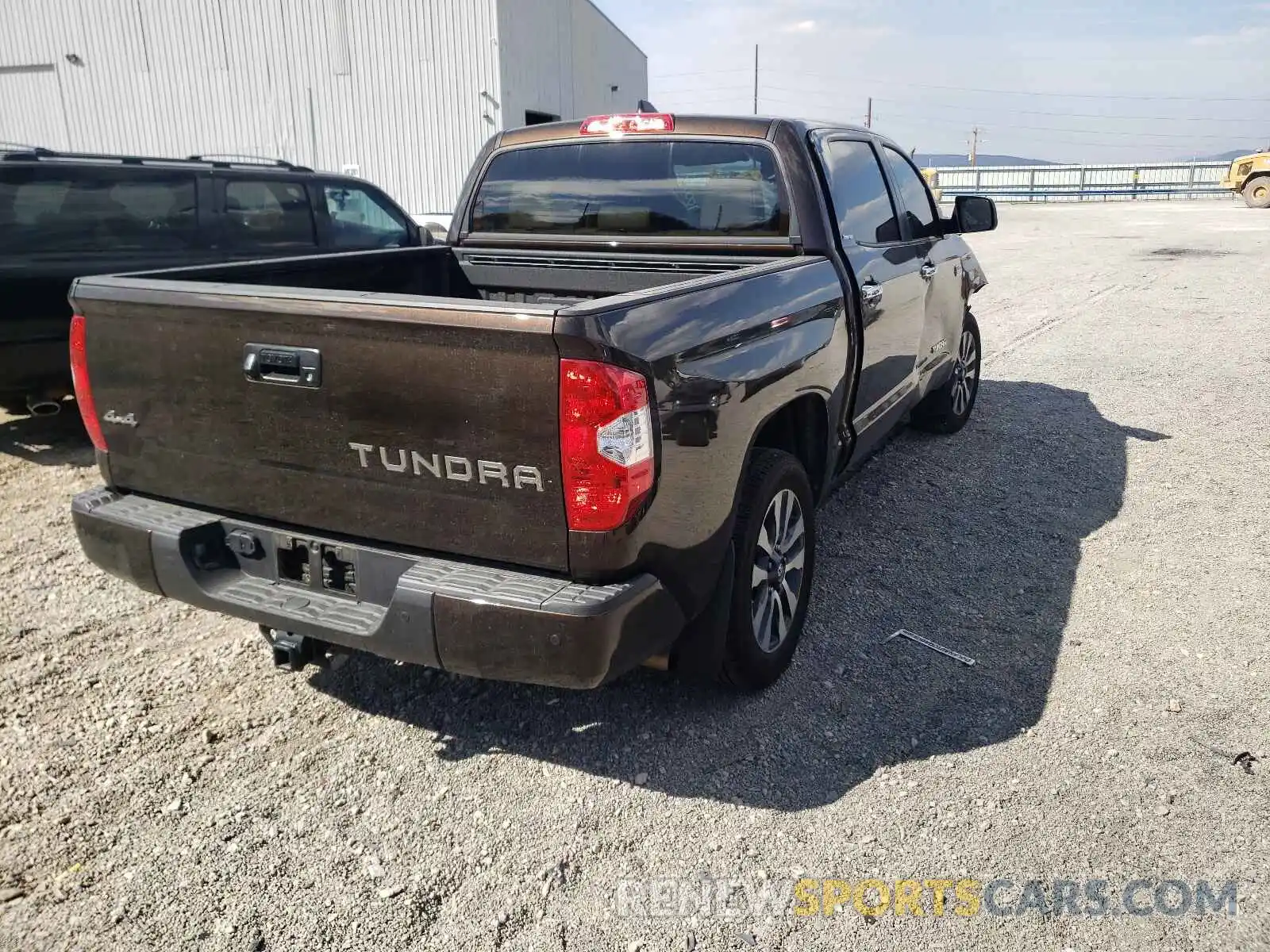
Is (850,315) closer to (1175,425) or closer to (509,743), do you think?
(509,743)

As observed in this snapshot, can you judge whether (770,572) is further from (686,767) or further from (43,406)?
(43,406)

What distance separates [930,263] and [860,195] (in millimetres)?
965

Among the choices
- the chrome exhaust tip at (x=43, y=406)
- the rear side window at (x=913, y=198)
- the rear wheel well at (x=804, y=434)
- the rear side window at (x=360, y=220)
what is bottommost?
the chrome exhaust tip at (x=43, y=406)

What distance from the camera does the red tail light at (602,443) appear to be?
2.39m

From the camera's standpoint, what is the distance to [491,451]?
8.25ft

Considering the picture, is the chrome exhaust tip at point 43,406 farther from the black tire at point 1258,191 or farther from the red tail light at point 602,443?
the black tire at point 1258,191

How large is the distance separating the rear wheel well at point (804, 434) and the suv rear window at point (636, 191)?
2.66 feet

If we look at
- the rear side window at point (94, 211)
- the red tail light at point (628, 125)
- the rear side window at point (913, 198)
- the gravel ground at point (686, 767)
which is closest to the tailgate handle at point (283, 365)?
the gravel ground at point (686, 767)

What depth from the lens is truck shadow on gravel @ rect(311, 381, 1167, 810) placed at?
310 cm

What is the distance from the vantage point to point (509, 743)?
10.5 feet

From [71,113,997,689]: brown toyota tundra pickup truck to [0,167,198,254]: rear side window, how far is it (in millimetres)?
3182

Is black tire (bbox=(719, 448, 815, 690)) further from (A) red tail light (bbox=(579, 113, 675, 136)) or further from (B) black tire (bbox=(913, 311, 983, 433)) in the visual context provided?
(B) black tire (bbox=(913, 311, 983, 433))

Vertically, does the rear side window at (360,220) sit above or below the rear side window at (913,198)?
below

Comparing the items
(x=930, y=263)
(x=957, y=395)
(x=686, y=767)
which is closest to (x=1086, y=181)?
(x=957, y=395)
